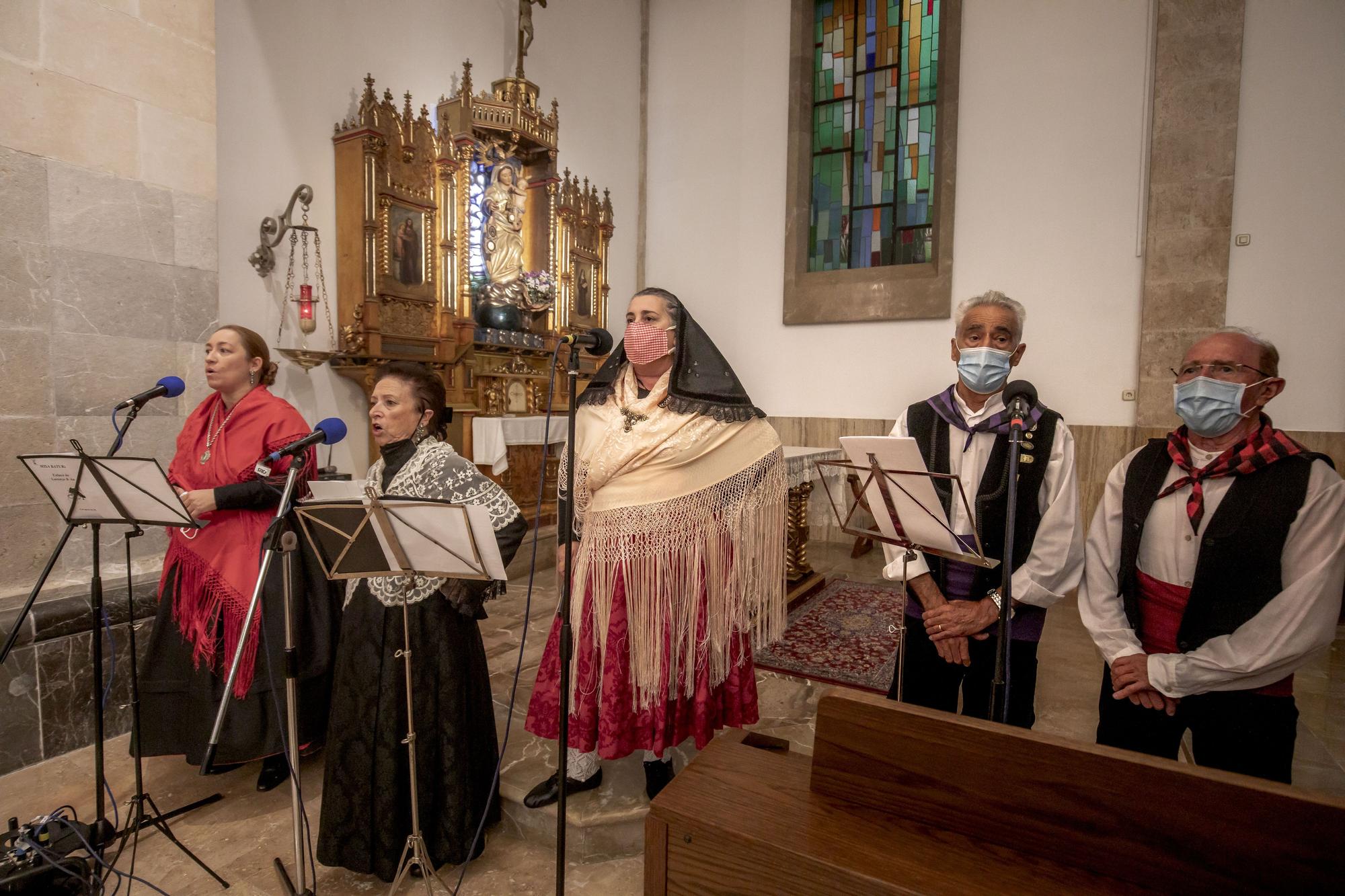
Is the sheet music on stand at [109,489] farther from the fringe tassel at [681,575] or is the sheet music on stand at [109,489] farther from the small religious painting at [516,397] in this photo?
the small religious painting at [516,397]

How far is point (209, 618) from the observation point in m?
2.39

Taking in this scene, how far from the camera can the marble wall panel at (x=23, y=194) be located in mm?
2545

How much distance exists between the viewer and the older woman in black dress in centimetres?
190

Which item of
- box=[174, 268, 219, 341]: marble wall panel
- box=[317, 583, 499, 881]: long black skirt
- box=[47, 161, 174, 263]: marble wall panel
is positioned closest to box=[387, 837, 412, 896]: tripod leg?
box=[317, 583, 499, 881]: long black skirt

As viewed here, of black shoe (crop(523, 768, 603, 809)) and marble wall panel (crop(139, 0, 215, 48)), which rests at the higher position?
marble wall panel (crop(139, 0, 215, 48))

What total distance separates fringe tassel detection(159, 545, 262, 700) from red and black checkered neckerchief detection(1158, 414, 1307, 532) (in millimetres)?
2799

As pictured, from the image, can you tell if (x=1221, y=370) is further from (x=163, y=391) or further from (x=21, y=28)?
(x=21, y=28)

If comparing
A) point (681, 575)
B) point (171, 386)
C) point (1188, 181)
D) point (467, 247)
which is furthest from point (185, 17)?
point (1188, 181)

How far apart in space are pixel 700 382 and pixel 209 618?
74.2 inches

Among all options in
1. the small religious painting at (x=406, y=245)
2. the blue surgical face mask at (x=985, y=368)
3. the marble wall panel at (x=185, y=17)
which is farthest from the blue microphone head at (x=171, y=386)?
the small religious painting at (x=406, y=245)

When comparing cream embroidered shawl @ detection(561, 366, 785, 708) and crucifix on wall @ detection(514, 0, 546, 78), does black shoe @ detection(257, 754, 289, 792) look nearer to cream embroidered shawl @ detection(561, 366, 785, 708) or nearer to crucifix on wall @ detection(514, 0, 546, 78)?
cream embroidered shawl @ detection(561, 366, 785, 708)

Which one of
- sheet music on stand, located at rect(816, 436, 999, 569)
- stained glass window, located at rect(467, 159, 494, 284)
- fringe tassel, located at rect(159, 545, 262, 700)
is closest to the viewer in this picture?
sheet music on stand, located at rect(816, 436, 999, 569)

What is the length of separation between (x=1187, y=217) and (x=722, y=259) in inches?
156

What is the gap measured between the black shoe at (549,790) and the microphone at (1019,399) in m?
1.71
